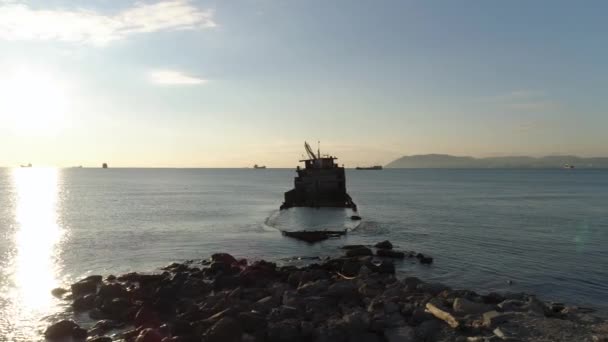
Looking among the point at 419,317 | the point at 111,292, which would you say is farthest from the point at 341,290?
the point at 111,292

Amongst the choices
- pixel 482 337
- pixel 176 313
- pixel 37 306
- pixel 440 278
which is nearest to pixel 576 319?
pixel 482 337

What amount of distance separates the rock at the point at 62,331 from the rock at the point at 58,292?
6188 mm

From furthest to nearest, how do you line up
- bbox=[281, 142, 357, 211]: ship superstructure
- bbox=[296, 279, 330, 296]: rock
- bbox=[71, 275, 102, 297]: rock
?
bbox=[281, 142, 357, 211]: ship superstructure < bbox=[71, 275, 102, 297]: rock < bbox=[296, 279, 330, 296]: rock

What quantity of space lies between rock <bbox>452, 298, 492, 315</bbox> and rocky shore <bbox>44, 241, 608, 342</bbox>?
39 mm

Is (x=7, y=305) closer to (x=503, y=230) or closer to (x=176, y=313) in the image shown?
(x=176, y=313)

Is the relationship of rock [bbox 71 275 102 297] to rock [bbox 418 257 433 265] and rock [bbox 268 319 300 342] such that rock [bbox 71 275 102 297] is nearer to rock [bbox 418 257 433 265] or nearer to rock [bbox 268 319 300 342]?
rock [bbox 268 319 300 342]

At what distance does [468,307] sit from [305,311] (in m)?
6.30

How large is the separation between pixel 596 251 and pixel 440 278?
16.6 metres

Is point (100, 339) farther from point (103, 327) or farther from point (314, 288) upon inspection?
point (314, 288)

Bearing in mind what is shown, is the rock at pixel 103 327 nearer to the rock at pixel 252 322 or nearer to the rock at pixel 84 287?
the rock at pixel 84 287

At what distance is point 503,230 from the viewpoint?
149 ft

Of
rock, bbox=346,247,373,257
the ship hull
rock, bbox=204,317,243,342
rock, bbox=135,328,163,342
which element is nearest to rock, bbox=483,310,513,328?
rock, bbox=204,317,243,342

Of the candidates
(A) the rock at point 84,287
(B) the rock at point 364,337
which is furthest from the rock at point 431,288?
(A) the rock at point 84,287

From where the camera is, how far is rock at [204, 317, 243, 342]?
49.5 ft
